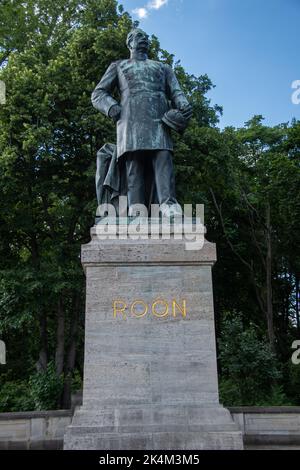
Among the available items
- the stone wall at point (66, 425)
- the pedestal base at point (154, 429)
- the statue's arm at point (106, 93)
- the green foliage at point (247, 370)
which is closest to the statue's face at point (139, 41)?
the statue's arm at point (106, 93)

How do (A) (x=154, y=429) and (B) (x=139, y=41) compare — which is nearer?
(A) (x=154, y=429)

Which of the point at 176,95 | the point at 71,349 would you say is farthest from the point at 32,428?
the point at 71,349

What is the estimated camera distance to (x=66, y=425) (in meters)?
9.53

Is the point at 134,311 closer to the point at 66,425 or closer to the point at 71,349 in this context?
the point at 66,425

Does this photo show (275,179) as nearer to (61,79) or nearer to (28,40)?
(61,79)

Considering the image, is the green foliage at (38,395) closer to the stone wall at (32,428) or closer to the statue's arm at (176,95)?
the stone wall at (32,428)

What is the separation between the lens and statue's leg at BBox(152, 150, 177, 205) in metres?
8.38

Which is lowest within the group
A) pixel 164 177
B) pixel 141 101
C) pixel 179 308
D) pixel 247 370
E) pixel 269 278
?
pixel 247 370

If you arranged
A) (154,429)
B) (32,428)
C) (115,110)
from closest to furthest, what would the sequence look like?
(154,429) → (115,110) → (32,428)

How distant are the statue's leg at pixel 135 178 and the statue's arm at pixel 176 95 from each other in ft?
3.57

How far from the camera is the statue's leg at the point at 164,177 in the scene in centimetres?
838

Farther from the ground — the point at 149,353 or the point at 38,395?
the point at 149,353

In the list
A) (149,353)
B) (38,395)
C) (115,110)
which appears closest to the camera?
(149,353)

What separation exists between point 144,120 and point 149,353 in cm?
387
